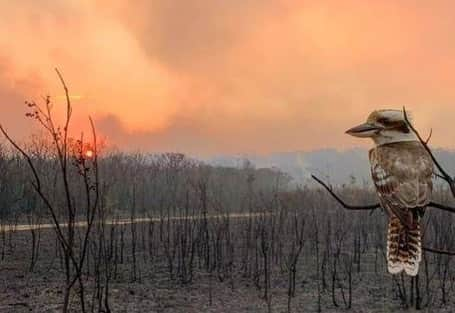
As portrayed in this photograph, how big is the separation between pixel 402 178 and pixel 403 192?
43 mm

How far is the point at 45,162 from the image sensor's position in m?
24.0

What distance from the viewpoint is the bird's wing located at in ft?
3.05

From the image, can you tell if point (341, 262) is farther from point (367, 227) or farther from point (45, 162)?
point (45, 162)

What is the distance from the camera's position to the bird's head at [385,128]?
3.25ft

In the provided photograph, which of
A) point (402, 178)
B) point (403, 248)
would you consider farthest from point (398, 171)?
point (403, 248)

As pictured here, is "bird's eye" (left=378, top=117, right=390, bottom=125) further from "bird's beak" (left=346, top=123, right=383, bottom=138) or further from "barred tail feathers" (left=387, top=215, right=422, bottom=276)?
"barred tail feathers" (left=387, top=215, right=422, bottom=276)

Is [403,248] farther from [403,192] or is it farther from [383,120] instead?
[383,120]

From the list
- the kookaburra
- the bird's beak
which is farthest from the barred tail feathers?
the bird's beak

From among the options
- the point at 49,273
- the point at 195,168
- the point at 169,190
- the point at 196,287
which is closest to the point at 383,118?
the point at 196,287

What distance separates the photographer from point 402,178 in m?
0.99

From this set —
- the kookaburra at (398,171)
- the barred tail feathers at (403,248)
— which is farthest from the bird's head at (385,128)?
the barred tail feathers at (403,248)

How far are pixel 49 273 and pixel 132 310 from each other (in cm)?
408

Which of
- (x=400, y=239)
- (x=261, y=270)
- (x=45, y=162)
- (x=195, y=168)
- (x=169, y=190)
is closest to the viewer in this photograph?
(x=400, y=239)

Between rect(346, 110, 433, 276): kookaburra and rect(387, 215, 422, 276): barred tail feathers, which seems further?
rect(346, 110, 433, 276): kookaburra
